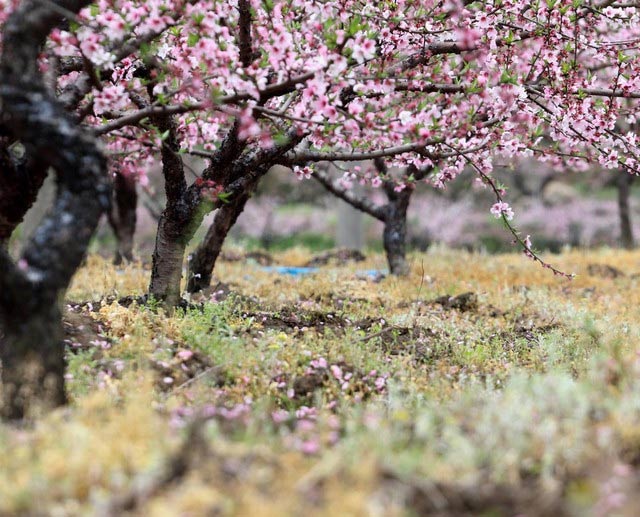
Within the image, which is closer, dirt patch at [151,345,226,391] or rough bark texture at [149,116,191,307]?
dirt patch at [151,345,226,391]

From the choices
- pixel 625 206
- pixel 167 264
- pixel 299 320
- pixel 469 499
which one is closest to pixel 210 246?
pixel 167 264

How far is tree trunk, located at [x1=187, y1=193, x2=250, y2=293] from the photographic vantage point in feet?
26.7

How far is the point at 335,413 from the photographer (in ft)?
16.1

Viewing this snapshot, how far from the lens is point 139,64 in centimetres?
655

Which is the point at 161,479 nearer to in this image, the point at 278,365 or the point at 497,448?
the point at 497,448

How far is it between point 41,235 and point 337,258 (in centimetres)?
952

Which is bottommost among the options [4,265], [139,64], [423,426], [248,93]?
[423,426]

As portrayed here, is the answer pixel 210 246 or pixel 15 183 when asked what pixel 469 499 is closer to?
pixel 15 183

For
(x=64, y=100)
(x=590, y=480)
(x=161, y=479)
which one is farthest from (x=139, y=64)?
(x=590, y=480)

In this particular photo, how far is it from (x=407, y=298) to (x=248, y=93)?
4613 mm

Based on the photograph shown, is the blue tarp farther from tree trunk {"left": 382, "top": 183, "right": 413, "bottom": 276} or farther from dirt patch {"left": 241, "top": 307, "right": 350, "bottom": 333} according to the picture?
dirt patch {"left": 241, "top": 307, "right": 350, "bottom": 333}

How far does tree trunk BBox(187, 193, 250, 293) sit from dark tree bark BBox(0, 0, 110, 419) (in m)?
3.74

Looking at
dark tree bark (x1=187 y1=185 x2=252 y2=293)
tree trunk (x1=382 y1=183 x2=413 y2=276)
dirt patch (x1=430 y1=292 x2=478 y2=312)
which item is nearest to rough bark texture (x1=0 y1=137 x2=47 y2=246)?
dark tree bark (x1=187 y1=185 x2=252 y2=293)

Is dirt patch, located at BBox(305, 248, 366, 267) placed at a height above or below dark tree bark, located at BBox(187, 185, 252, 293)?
below
